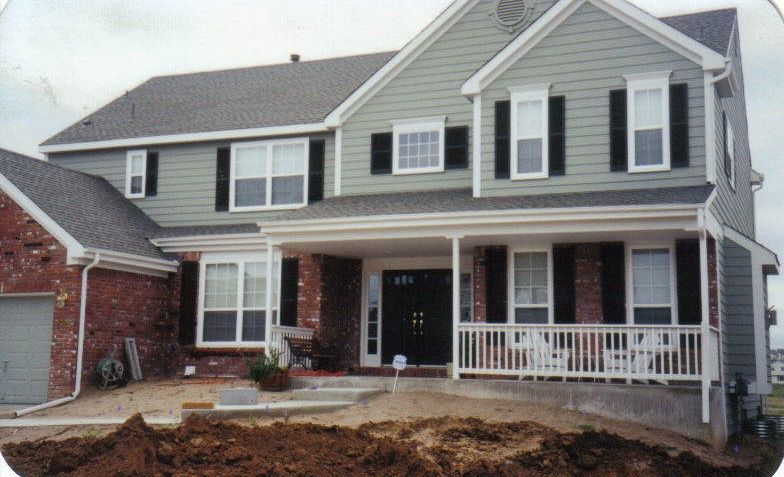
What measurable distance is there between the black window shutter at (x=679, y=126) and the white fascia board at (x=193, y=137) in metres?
7.18

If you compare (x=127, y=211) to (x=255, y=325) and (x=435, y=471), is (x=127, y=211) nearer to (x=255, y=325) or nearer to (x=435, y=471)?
(x=255, y=325)

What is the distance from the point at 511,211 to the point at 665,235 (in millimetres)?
2600

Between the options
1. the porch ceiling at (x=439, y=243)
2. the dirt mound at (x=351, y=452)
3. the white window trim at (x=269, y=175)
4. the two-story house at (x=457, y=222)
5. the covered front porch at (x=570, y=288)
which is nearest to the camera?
the dirt mound at (x=351, y=452)

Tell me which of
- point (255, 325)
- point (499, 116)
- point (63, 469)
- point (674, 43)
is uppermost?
point (674, 43)

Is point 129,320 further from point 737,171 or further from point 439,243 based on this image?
point 737,171

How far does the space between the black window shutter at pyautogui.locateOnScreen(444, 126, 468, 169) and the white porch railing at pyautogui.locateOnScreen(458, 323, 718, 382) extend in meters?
3.78

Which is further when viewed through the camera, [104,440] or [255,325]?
[255,325]

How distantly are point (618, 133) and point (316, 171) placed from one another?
6.58 metres

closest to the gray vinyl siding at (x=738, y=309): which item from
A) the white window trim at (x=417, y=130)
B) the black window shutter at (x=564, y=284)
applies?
the black window shutter at (x=564, y=284)

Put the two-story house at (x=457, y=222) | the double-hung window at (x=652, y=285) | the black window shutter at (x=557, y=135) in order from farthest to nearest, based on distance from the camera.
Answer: the black window shutter at (x=557, y=135) → the double-hung window at (x=652, y=285) → the two-story house at (x=457, y=222)

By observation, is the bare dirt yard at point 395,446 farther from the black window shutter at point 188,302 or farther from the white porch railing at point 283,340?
the black window shutter at point 188,302

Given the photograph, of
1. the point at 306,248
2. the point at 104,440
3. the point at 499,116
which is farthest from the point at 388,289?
the point at 104,440

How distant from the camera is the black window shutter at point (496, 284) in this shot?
15797 mm

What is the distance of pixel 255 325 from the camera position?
60.6 feet
